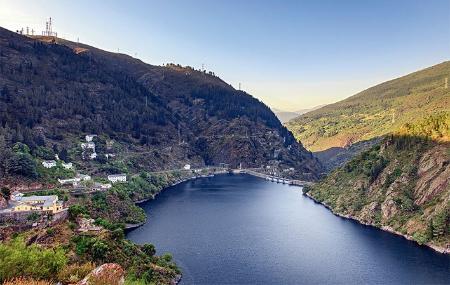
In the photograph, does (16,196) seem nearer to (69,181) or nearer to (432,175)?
(69,181)

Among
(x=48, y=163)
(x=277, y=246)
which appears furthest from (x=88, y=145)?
(x=277, y=246)

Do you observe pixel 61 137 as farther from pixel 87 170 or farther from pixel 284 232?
pixel 284 232

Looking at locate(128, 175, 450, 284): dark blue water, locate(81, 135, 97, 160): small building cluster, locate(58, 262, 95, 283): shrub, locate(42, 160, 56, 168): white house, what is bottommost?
locate(128, 175, 450, 284): dark blue water

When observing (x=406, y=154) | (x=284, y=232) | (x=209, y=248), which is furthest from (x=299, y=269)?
(x=406, y=154)

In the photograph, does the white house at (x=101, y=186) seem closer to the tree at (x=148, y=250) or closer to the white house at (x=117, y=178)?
the white house at (x=117, y=178)

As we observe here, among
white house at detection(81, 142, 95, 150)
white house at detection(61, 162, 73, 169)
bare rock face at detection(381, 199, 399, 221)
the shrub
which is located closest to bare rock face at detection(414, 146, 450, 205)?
bare rock face at detection(381, 199, 399, 221)

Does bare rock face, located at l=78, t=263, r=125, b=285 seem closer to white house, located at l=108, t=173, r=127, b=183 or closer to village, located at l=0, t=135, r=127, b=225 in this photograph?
village, located at l=0, t=135, r=127, b=225
